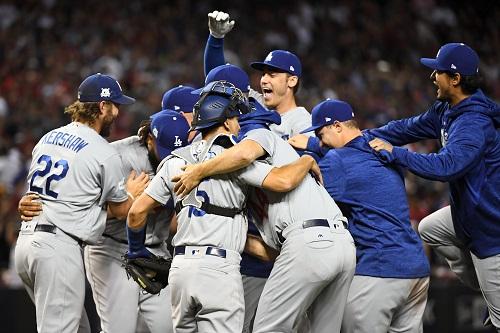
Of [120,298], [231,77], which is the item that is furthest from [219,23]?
[120,298]

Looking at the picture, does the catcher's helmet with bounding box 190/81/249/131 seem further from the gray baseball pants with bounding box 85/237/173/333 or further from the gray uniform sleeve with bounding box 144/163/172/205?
the gray baseball pants with bounding box 85/237/173/333

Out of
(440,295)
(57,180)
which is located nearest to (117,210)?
(57,180)

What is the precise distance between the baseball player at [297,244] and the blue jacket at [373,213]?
1.07ft

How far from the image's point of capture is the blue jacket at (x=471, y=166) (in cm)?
575

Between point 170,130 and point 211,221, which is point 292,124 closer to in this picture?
point 170,130

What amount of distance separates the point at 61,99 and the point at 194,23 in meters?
4.75

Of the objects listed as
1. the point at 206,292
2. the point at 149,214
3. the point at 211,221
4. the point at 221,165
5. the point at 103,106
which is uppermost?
the point at 103,106

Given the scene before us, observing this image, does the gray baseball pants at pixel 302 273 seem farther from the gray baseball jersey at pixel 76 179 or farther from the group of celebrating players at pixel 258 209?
the gray baseball jersey at pixel 76 179

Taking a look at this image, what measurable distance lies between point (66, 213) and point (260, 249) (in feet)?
4.65

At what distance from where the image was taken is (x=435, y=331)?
9.96 metres

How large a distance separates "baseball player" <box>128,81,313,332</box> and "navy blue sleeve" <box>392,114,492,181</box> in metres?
0.83

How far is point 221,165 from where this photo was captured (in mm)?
5082

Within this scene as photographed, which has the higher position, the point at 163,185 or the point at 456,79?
the point at 456,79

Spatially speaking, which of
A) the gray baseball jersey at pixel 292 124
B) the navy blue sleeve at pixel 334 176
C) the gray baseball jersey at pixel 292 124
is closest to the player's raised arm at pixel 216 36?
the gray baseball jersey at pixel 292 124
